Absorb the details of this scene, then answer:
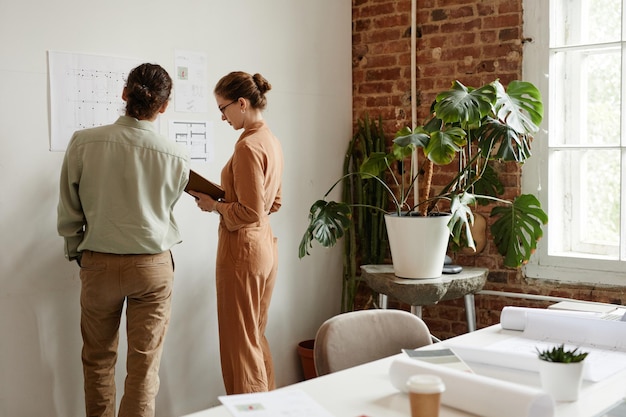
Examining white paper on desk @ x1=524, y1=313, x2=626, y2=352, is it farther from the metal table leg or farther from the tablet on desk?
the metal table leg

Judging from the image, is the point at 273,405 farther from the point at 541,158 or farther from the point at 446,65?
the point at 446,65

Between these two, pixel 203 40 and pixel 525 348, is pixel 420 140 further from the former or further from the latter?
pixel 525 348

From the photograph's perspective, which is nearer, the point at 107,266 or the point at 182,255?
the point at 107,266

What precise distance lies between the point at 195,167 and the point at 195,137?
174 mm

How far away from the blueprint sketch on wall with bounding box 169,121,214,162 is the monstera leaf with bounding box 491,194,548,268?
172cm

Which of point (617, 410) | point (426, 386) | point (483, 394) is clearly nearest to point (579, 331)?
point (617, 410)

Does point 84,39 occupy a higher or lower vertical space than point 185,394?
higher

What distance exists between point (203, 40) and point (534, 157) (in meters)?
2.13

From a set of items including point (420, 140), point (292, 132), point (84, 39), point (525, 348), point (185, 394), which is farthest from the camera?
point (292, 132)

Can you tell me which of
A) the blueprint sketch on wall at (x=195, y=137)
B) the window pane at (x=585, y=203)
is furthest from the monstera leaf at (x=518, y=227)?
the blueprint sketch on wall at (x=195, y=137)

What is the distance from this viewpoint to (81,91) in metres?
4.01

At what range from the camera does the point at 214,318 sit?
4.79m

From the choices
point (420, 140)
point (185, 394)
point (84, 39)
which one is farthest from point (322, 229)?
point (84, 39)

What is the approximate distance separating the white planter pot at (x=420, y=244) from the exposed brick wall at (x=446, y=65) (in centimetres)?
75
